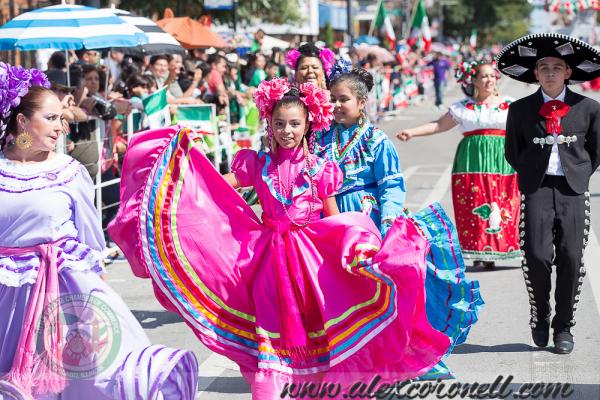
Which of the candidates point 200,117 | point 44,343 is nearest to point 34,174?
point 44,343

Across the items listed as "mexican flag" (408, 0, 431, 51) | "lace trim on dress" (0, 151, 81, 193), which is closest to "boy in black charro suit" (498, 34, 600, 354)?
"lace trim on dress" (0, 151, 81, 193)

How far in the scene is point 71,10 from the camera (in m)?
10.6

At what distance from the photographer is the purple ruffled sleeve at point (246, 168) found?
5738 millimetres

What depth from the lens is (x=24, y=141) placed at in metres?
5.08

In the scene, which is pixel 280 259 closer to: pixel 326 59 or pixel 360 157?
pixel 360 157

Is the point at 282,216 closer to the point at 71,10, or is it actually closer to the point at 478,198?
the point at 478,198

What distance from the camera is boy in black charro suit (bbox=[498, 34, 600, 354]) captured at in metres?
6.79

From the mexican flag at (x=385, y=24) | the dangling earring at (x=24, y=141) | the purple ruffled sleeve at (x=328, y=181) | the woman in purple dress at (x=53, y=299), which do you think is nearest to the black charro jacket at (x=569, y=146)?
the purple ruffled sleeve at (x=328, y=181)

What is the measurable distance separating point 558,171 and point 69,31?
512cm

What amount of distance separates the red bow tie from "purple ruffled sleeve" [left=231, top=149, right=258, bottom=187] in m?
2.02

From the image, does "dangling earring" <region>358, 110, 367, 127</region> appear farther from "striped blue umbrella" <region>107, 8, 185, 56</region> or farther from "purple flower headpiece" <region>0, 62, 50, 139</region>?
"striped blue umbrella" <region>107, 8, 185, 56</region>

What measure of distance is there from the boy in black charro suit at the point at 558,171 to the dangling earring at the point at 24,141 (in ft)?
10.3

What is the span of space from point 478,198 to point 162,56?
5.10m

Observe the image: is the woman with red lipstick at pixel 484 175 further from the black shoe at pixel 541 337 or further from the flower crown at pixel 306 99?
the flower crown at pixel 306 99
